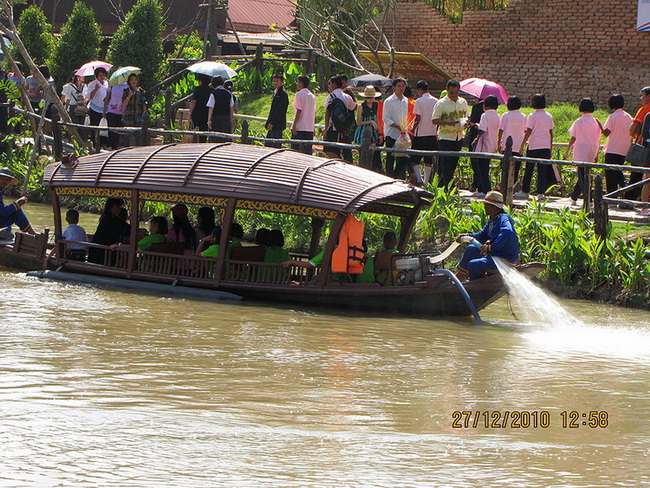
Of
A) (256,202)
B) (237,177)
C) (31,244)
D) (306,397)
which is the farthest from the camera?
(31,244)

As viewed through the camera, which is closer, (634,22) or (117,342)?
(117,342)

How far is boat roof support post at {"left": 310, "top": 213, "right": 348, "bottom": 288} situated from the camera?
11820 millimetres

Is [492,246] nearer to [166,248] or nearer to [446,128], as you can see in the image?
[166,248]

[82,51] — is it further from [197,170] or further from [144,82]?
[197,170]

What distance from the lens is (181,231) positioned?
13570 mm

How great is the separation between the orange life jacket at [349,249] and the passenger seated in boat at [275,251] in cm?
93

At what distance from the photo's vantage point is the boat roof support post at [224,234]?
40.3ft

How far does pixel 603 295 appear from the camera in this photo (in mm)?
13375

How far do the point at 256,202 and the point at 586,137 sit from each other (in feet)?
18.2

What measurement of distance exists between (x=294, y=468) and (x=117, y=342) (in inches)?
155

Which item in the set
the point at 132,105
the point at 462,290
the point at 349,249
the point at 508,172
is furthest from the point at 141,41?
the point at 462,290

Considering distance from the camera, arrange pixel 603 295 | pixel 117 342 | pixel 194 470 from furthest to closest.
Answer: pixel 603 295 → pixel 117 342 → pixel 194 470

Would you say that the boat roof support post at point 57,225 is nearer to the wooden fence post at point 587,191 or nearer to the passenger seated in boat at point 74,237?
the passenger seated in boat at point 74,237

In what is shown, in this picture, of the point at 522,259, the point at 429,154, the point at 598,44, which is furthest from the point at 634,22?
the point at 522,259
